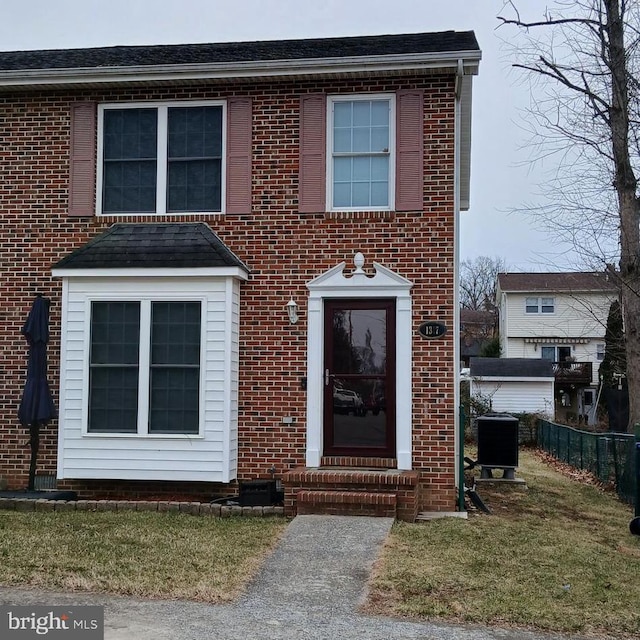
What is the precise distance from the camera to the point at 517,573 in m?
6.75

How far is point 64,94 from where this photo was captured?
10.4m

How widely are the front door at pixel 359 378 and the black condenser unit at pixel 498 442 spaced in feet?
13.3

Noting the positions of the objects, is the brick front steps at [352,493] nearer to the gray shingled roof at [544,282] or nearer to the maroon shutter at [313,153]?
the maroon shutter at [313,153]

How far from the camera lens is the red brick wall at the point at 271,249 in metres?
9.62

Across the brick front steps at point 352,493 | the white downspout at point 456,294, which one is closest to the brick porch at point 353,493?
the brick front steps at point 352,493

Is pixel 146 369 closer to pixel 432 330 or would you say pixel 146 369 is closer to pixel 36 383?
pixel 36 383

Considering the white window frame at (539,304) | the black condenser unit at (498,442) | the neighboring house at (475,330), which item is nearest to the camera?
the black condenser unit at (498,442)

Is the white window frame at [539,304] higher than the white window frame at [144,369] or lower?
higher

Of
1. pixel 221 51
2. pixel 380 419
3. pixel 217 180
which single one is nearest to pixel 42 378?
pixel 217 180

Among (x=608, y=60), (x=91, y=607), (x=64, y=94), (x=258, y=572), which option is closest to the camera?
(x=91, y=607)

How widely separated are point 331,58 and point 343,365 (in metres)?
3.85

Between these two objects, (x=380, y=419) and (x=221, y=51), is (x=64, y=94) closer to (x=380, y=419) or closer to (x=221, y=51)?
(x=221, y=51)

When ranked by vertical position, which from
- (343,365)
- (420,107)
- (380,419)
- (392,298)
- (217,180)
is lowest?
(380,419)

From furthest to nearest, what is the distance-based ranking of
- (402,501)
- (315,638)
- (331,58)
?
(331,58), (402,501), (315,638)
